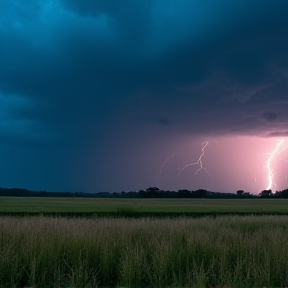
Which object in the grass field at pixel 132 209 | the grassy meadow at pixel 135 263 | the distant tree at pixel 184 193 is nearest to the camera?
the grassy meadow at pixel 135 263

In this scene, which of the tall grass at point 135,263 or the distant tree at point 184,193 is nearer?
the tall grass at point 135,263

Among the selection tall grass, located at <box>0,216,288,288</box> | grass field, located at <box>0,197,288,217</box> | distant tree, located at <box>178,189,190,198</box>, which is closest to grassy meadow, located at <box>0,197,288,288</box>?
tall grass, located at <box>0,216,288,288</box>

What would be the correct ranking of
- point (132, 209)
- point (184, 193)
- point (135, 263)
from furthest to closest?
point (184, 193) → point (132, 209) → point (135, 263)

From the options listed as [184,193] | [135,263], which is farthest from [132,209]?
[184,193]

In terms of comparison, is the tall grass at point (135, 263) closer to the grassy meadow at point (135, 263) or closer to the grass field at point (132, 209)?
the grassy meadow at point (135, 263)

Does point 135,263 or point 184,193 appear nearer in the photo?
point 135,263

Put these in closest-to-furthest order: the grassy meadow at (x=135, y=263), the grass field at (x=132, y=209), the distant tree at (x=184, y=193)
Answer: the grassy meadow at (x=135, y=263) → the grass field at (x=132, y=209) → the distant tree at (x=184, y=193)

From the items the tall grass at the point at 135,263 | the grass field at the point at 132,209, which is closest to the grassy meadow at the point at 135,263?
the tall grass at the point at 135,263

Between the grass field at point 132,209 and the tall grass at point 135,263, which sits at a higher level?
the grass field at point 132,209

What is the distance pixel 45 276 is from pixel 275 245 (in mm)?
4674

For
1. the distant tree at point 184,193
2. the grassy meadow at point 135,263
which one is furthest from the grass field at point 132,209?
the distant tree at point 184,193

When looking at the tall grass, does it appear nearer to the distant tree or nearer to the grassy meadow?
the grassy meadow

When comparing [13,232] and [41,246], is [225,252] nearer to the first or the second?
[41,246]

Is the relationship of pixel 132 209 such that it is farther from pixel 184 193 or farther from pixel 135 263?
pixel 184 193
